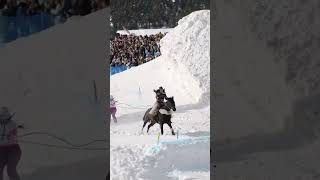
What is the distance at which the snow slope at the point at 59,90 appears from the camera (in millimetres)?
2945

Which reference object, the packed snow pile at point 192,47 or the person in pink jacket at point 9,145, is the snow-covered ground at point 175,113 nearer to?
the packed snow pile at point 192,47

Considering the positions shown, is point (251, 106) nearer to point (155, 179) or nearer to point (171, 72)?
point (155, 179)

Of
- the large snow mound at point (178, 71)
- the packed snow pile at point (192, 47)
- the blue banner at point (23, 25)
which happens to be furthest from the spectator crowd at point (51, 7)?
the packed snow pile at point (192, 47)

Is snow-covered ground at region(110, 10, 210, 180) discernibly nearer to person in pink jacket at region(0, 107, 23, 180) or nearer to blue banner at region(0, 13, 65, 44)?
person in pink jacket at region(0, 107, 23, 180)

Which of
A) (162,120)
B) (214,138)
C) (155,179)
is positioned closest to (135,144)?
(162,120)

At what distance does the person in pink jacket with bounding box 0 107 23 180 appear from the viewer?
2947 millimetres

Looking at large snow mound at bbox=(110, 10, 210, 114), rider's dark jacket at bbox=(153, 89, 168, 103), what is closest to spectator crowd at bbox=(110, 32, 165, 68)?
large snow mound at bbox=(110, 10, 210, 114)

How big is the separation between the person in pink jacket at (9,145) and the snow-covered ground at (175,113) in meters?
3.01

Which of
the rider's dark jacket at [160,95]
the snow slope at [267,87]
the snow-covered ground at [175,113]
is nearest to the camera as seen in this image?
the snow slope at [267,87]

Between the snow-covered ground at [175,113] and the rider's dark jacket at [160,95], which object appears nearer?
the snow-covered ground at [175,113]

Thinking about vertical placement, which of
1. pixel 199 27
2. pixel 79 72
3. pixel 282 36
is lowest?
pixel 79 72

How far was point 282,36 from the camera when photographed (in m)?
3.17

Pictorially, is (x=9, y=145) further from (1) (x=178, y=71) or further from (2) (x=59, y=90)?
(1) (x=178, y=71)

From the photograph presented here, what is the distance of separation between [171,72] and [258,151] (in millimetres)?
8316
